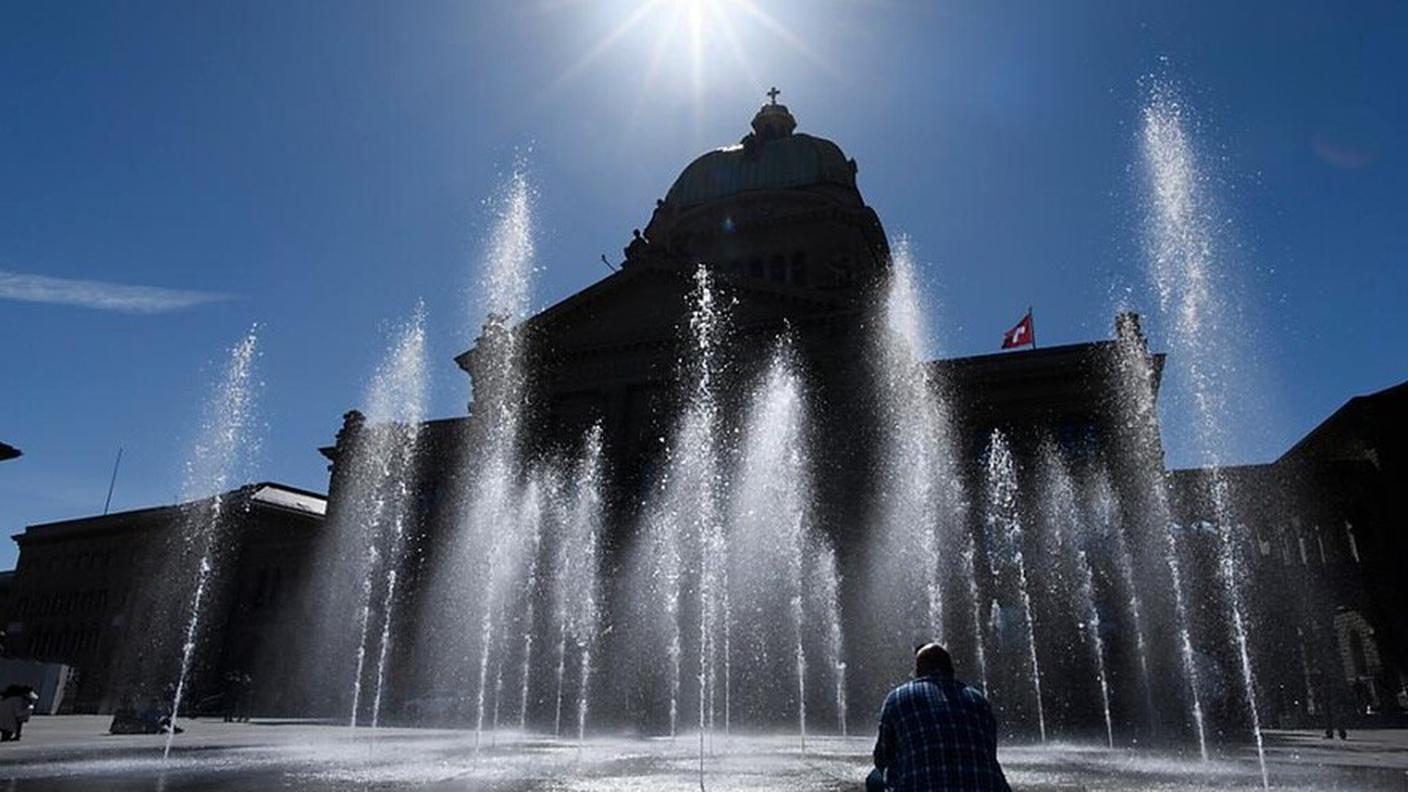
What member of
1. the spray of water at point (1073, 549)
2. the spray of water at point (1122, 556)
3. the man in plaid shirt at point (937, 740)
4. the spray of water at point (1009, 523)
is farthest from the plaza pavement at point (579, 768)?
the spray of water at point (1009, 523)

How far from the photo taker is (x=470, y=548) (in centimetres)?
3991

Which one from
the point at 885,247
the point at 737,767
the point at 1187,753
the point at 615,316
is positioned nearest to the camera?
the point at 737,767

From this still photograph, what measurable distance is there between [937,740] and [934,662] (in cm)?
46

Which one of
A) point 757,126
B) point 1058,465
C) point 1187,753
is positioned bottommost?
point 1187,753

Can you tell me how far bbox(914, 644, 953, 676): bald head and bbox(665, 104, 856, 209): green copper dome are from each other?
4607 centimetres

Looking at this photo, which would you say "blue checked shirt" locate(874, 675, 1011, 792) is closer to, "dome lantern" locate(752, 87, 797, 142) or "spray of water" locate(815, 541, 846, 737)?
"spray of water" locate(815, 541, 846, 737)

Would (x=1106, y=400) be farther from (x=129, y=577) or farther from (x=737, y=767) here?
(x=129, y=577)

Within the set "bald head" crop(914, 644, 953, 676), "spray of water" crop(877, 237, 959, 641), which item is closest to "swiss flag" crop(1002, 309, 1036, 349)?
"spray of water" crop(877, 237, 959, 641)

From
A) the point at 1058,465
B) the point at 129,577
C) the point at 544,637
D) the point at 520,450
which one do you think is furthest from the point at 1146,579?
the point at 129,577

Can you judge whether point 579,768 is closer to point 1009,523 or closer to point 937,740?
Answer: point 937,740

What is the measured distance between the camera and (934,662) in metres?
4.38

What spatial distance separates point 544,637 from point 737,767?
22676 millimetres

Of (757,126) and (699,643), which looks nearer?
(699,643)

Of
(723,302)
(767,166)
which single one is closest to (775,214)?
(767,166)
